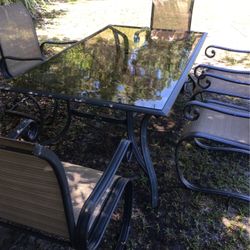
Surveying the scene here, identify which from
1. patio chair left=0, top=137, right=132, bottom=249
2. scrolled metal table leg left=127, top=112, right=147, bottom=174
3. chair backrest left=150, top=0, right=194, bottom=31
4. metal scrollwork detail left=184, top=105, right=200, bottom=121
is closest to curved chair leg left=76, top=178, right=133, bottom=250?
patio chair left=0, top=137, right=132, bottom=249

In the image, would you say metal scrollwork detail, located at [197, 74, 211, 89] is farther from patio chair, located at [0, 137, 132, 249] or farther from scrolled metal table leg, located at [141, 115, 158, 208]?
patio chair, located at [0, 137, 132, 249]

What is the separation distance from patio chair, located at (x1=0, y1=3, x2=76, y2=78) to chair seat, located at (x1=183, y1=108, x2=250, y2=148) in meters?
1.59

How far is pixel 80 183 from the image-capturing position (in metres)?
1.61

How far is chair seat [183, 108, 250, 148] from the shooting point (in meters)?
2.05

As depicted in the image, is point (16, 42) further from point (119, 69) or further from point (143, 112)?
point (143, 112)

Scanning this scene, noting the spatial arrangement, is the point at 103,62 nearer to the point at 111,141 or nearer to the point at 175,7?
the point at 111,141

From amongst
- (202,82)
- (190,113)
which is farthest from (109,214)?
(202,82)

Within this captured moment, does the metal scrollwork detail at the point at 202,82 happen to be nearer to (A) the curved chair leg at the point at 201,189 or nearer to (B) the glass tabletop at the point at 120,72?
(B) the glass tabletop at the point at 120,72

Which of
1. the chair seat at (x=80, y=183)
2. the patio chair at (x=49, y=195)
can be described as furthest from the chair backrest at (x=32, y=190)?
the chair seat at (x=80, y=183)

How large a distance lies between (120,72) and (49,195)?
131 centimetres

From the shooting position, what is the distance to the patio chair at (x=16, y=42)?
9.02 feet

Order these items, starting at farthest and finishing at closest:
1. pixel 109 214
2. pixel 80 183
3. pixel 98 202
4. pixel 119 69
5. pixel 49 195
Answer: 1. pixel 119 69
2. pixel 80 183
3. pixel 109 214
4. pixel 98 202
5. pixel 49 195

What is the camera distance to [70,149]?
2.69 meters

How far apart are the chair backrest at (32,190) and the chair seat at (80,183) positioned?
0.23m
